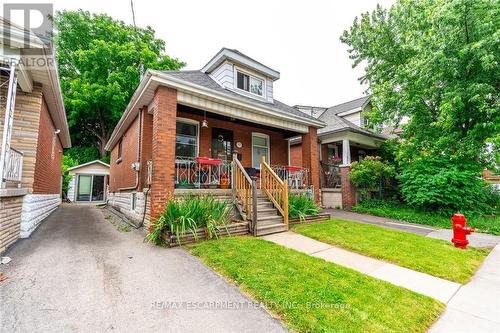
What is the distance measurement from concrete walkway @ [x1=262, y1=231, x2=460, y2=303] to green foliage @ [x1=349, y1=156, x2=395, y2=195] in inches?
250

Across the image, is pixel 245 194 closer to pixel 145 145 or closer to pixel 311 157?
pixel 145 145

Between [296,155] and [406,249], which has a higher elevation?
[296,155]

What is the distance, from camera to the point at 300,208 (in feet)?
25.2

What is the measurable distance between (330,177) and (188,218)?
983 centimetres

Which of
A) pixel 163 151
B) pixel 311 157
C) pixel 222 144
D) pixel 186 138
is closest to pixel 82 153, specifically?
pixel 186 138

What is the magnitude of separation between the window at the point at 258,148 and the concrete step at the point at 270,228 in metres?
4.52

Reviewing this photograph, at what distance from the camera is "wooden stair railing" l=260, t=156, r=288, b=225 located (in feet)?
22.4

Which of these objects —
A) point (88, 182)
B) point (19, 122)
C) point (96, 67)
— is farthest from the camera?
A: point (96, 67)

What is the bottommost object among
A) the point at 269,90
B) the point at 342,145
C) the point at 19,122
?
the point at 19,122

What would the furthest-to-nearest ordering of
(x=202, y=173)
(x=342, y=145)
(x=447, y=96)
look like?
1. (x=342, y=145)
2. (x=447, y=96)
3. (x=202, y=173)

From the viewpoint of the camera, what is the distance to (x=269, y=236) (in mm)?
5953

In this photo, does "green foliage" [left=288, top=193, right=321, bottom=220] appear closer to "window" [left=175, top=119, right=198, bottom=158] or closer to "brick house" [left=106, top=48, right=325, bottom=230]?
"brick house" [left=106, top=48, right=325, bottom=230]

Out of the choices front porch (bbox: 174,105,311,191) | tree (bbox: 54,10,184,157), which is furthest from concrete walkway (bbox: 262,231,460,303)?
tree (bbox: 54,10,184,157)

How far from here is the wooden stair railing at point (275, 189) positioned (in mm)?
6815
